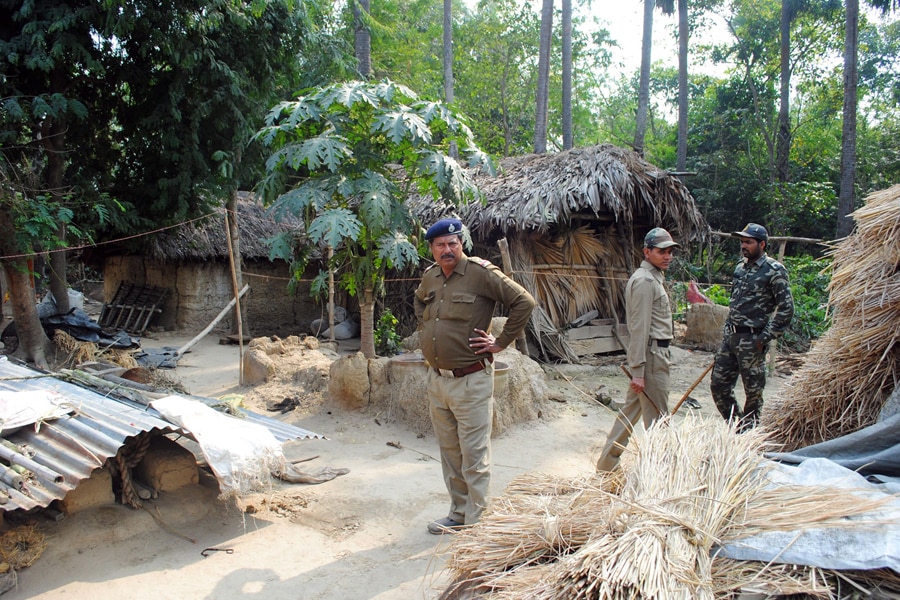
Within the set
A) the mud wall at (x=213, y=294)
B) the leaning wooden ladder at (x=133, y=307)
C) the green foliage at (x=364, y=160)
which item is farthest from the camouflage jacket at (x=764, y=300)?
the leaning wooden ladder at (x=133, y=307)

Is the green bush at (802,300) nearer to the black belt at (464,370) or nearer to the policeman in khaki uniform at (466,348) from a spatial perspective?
the policeman in khaki uniform at (466,348)

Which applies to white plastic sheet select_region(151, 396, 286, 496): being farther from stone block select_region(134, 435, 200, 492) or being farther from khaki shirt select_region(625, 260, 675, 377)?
khaki shirt select_region(625, 260, 675, 377)

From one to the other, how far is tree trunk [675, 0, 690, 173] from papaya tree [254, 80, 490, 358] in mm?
13096

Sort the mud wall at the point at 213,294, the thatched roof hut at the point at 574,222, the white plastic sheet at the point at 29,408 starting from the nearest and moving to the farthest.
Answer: the white plastic sheet at the point at 29,408, the thatched roof hut at the point at 574,222, the mud wall at the point at 213,294

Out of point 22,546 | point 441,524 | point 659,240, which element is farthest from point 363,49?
point 22,546

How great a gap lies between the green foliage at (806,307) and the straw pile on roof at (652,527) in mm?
8278

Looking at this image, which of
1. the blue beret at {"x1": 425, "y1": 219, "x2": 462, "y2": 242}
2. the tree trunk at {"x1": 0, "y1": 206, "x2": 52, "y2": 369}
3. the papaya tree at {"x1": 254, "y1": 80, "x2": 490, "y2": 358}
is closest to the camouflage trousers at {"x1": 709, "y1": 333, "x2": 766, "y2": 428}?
the blue beret at {"x1": 425, "y1": 219, "x2": 462, "y2": 242}

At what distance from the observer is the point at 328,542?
12.0 feet

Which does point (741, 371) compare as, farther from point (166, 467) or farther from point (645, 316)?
point (166, 467)

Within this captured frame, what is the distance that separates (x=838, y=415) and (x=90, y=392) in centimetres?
488

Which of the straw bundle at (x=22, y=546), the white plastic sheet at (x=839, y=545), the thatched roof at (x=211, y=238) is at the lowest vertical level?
the straw bundle at (x=22, y=546)

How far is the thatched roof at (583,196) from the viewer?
29.0ft

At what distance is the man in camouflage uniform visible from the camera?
174 inches

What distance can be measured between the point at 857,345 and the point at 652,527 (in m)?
1.48
